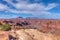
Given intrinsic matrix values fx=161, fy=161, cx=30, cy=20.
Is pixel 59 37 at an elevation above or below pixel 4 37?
below

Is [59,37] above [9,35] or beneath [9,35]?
beneath

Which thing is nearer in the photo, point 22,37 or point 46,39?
point 22,37

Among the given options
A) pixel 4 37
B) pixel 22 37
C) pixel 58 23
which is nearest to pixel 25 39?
pixel 22 37

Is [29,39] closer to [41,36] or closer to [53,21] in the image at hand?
[41,36]

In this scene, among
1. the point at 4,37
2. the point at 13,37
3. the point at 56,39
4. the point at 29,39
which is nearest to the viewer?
the point at 4,37

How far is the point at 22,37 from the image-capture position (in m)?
14.4

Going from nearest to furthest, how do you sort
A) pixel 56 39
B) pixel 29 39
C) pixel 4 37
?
pixel 4 37
pixel 29 39
pixel 56 39

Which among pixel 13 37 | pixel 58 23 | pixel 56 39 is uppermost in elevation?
pixel 13 37

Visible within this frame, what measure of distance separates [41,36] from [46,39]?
70 centimetres

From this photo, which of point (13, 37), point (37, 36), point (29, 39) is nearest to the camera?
point (13, 37)

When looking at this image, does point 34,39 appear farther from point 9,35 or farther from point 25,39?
point 9,35

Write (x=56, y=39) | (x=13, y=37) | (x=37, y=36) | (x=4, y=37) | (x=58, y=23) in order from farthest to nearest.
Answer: (x=58, y=23) < (x=56, y=39) < (x=37, y=36) < (x=13, y=37) < (x=4, y=37)

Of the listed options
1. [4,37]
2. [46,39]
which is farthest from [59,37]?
[4,37]

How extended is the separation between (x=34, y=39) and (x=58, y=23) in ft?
112
